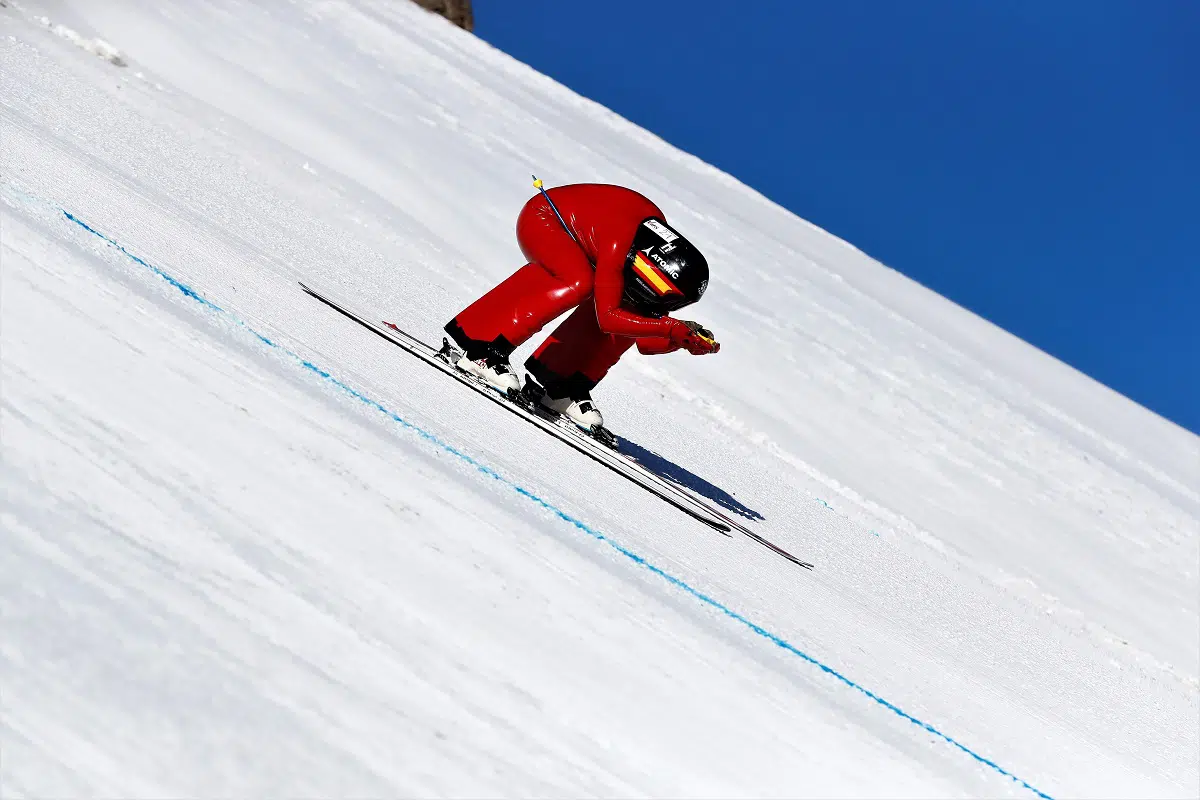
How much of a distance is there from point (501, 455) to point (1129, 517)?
6.55 meters

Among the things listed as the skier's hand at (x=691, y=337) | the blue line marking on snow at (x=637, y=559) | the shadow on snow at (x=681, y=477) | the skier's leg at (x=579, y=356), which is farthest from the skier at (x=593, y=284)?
the blue line marking on snow at (x=637, y=559)

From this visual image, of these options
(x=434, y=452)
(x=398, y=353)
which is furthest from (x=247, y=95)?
(x=434, y=452)

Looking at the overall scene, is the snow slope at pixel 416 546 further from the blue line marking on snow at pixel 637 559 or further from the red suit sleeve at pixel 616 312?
the red suit sleeve at pixel 616 312

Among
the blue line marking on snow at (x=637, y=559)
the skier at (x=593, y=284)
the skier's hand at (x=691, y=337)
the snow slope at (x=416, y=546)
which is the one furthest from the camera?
the skier at (x=593, y=284)

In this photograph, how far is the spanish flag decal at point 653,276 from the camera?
15.6 feet

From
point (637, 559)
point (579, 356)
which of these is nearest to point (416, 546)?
point (637, 559)

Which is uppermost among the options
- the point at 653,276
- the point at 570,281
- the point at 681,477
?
the point at 653,276

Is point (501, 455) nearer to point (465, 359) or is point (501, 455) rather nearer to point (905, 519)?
point (465, 359)

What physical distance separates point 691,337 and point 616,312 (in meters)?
0.31

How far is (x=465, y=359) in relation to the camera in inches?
190

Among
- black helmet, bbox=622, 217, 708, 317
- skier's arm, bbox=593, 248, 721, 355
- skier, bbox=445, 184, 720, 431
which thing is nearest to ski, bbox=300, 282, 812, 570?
skier, bbox=445, 184, 720, 431

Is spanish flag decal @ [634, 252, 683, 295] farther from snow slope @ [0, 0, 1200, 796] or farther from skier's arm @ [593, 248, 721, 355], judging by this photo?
snow slope @ [0, 0, 1200, 796]

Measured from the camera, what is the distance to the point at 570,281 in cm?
483

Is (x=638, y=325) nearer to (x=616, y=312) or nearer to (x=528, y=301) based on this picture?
(x=616, y=312)
